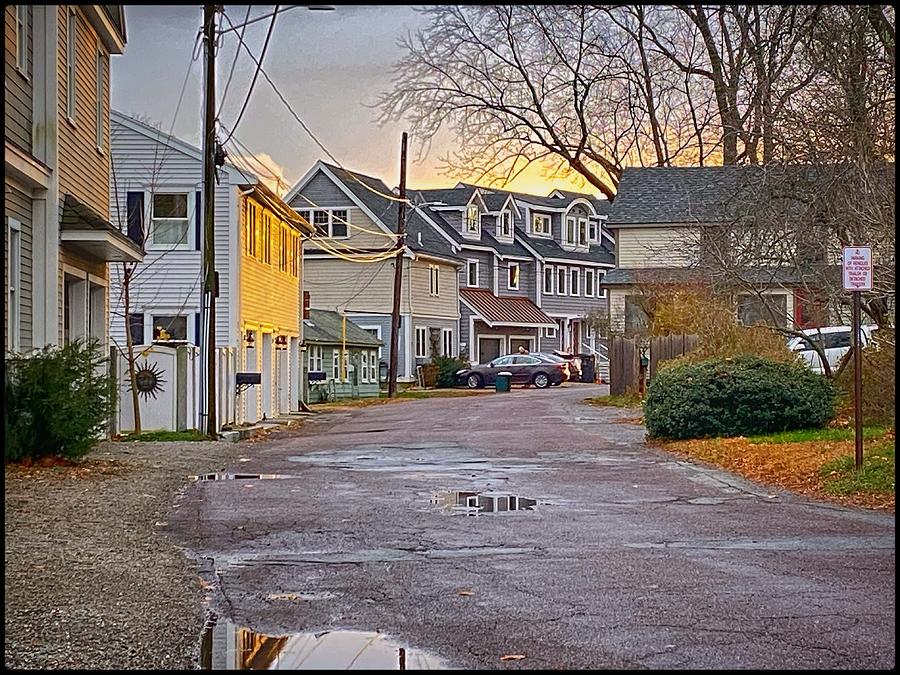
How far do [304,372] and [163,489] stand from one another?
27.2 m

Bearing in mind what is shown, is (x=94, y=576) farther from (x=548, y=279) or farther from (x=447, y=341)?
(x=548, y=279)

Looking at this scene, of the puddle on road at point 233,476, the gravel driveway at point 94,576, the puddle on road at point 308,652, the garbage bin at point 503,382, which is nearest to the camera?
the puddle on road at point 308,652

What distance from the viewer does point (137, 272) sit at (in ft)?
110

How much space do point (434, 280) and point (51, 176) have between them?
1609 inches

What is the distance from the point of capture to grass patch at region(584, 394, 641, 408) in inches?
1489

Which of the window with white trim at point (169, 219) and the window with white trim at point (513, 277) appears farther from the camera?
the window with white trim at point (513, 277)

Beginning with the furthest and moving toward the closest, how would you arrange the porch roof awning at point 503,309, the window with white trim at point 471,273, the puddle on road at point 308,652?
the window with white trim at point 471,273 → the porch roof awning at point 503,309 → the puddle on road at point 308,652

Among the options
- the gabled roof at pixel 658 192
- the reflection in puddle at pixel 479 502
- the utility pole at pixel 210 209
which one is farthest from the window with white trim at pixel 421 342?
the reflection in puddle at pixel 479 502

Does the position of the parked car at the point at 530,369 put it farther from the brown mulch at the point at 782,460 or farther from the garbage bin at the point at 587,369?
the brown mulch at the point at 782,460

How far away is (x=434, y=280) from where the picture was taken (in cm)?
6003

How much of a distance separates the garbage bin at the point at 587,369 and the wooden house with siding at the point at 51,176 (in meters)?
43.3

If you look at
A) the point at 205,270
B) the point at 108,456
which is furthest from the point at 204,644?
the point at 205,270

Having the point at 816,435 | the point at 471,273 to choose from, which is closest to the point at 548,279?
the point at 471,273

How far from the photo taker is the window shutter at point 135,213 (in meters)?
33.1
